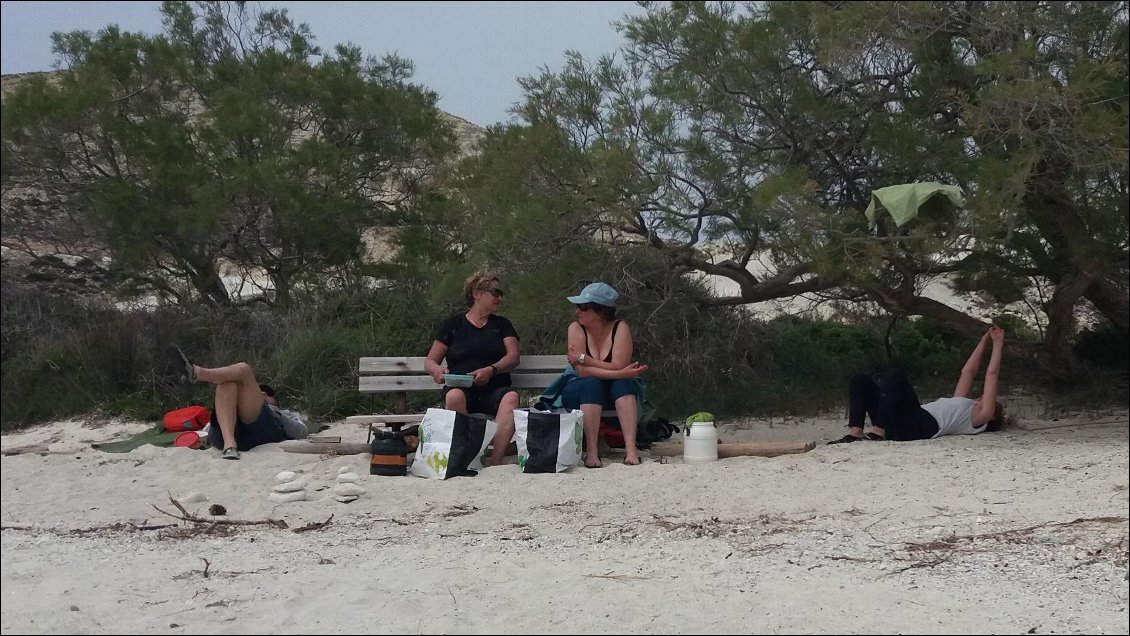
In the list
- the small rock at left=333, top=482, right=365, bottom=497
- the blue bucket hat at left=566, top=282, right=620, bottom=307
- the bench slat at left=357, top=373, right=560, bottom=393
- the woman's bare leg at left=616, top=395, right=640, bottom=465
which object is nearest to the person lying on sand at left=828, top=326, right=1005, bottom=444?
the woman's bare leg at left=616, top=395, right=640, bottom=465

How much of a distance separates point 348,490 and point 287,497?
0.31 meters

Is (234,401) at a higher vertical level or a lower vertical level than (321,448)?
higher

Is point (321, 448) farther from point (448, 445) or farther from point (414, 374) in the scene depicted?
point (448, 445)

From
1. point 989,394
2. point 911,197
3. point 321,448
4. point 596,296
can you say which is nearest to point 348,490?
point 321,448

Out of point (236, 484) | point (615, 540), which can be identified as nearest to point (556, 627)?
point (615, 540)

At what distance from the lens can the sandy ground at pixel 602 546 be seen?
3.24m

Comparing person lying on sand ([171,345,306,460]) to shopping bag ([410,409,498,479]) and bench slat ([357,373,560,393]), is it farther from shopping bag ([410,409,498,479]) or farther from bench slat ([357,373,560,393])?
shopping bag ([410,409,498,479])

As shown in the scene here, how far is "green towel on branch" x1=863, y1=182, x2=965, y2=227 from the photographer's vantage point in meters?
5.91

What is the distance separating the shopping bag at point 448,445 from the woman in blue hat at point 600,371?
622 mm

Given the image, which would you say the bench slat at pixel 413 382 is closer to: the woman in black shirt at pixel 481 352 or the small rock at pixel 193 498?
the woman in black shirt at pixel 481 352

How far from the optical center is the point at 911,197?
5973 mm

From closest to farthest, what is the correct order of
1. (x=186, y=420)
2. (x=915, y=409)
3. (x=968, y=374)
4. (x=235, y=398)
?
(x=235, y=398) < (x=915, y=409) < (x=968, y=374) < (x=186, y=420)

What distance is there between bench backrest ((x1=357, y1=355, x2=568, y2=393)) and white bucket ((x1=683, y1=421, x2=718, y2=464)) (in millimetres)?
1151

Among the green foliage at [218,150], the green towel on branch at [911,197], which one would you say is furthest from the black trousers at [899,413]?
the green foliage at [218,150]
